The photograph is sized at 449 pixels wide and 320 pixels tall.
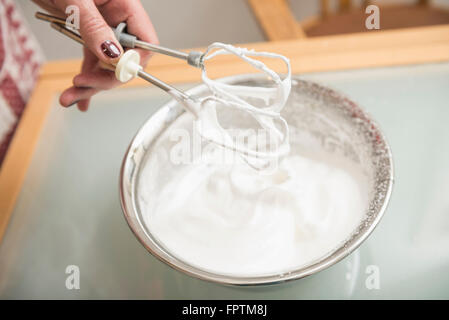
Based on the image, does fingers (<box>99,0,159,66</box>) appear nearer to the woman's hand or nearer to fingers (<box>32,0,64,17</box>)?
the woman's hand

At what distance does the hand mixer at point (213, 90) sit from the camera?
575mm

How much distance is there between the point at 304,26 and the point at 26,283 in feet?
3.35

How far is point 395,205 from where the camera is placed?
2.23ft

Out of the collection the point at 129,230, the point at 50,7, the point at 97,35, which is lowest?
the point at 129,230

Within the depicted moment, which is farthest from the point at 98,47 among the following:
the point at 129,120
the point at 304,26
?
the point at 304,26

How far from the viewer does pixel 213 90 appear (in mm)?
625

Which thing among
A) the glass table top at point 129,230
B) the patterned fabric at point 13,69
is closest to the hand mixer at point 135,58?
the glass table top at point 129,230

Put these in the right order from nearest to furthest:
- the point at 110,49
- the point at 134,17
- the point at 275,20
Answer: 1. the point at 110,49
2. the point at 134,17
3. the point at 275,20

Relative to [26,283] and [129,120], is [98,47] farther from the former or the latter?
[26,283]

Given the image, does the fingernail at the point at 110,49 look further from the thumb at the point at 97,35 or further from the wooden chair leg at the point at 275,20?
the wooden chair leg at the point at 275,20

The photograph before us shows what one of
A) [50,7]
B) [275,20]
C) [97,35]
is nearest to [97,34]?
[97,35]

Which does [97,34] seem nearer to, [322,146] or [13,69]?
[322,146]

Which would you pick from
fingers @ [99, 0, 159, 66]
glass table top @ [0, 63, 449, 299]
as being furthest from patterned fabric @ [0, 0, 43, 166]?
fingers @ [99, 0, 159, 66]

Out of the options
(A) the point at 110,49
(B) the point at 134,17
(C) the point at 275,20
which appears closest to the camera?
(A) the point at 110,49
